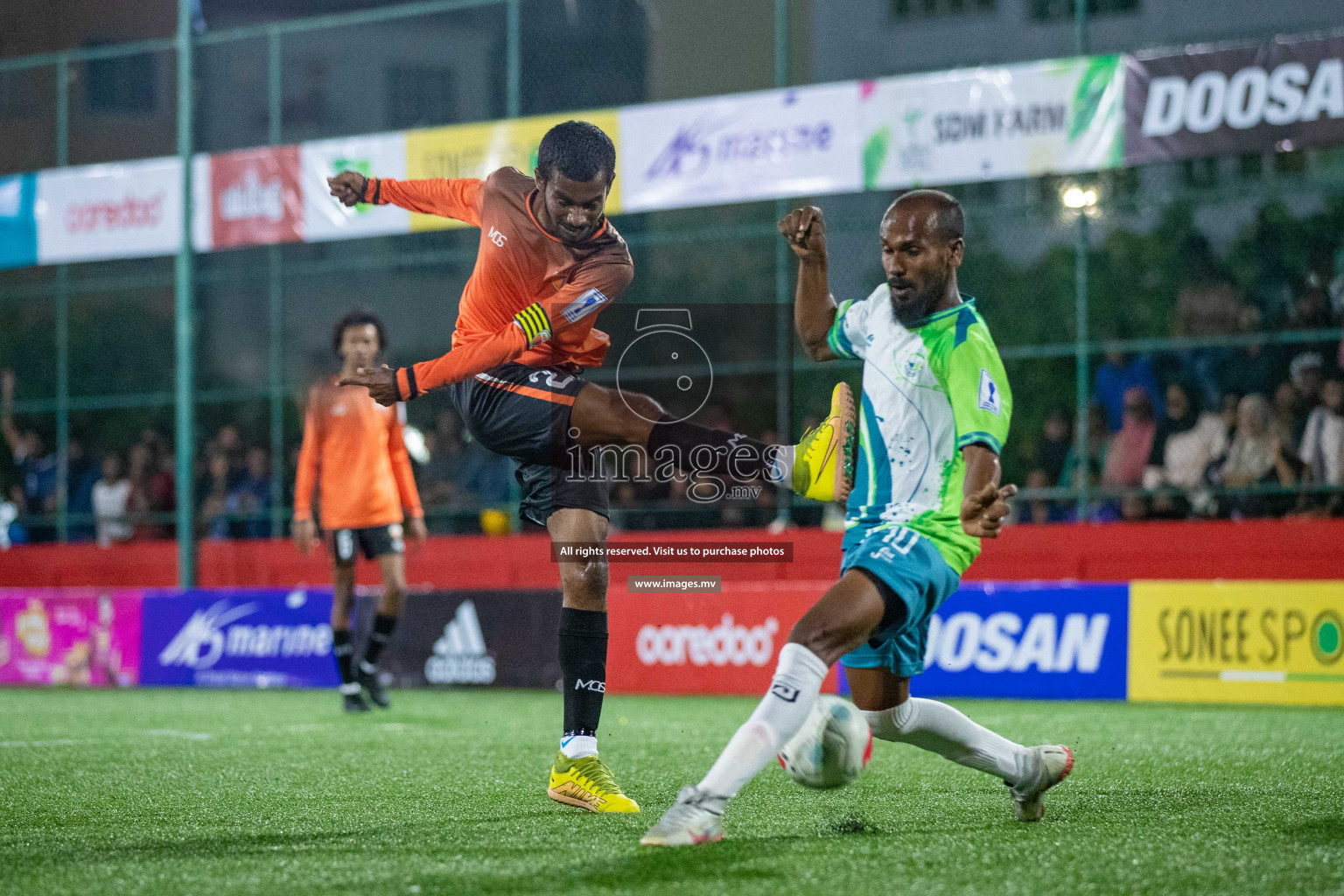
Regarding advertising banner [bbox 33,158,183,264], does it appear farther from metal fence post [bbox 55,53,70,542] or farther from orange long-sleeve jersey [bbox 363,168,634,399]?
orange long-sleeve jersey [bbox 363,168,634,399]

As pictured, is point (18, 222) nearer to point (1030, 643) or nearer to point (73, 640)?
point (73, 640)

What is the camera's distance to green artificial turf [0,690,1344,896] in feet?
12.4

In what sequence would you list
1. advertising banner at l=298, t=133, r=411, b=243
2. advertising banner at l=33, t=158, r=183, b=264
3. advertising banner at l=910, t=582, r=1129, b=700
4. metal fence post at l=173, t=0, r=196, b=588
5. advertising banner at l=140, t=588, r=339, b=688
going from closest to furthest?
advertising banner at l=910, t=582, r=1129, b=700 < advertising banner at l=140, t=588, r=339, b=688 < advertising banner at l=298, t=133, r=411, b=243 < metal fence post at l=173, t=0, r=196, b=588 < advertising banner at l=33, t=158, r=183, b=264

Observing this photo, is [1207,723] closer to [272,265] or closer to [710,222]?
[272,265]

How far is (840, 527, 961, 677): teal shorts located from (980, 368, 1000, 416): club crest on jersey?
39 centimetres

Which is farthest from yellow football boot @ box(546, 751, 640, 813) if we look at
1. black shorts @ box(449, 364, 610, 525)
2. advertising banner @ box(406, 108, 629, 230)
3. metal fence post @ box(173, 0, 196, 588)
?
metal fence post @ box(173, 0, 196, 588)

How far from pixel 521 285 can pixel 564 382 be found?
1.35 feet

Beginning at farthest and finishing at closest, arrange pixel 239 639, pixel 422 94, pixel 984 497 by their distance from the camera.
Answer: pixel 422 94, pixel 239 639, pixel 984 497

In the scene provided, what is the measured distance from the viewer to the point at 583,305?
16.7 feet

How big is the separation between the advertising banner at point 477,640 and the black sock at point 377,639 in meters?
1.97

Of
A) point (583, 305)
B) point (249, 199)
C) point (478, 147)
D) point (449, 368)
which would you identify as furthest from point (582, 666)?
point (249, 199)

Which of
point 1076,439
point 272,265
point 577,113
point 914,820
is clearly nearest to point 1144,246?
point 1076,439

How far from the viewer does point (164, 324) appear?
1067 inches

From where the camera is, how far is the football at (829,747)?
4016mm
